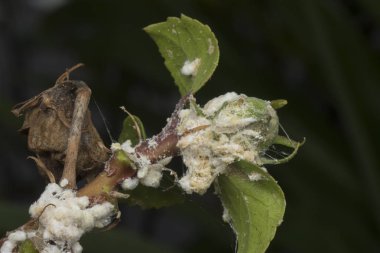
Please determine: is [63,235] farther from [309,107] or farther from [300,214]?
[309,107]

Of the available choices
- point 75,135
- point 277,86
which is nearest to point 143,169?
point 75,135

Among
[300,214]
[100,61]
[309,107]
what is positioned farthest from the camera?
[100,61]

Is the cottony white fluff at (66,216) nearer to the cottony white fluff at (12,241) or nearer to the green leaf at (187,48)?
the cottony white fluff at (12,241)

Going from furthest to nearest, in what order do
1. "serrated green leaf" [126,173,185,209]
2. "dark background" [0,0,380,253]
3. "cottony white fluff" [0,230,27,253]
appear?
"dark background" [0,0,380,253] < "serrated green leaf" [126,173,185,209] < "cottony white fluff" [0,230,27,253]

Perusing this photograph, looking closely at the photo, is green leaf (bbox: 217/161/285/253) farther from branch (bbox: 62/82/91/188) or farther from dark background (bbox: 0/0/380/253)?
dark background (bbox: 0/0/380/253)

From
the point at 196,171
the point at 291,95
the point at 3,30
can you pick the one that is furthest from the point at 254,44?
the point at 196,171

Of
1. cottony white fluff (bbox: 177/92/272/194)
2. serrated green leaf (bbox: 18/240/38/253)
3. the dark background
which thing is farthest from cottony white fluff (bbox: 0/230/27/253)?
the dark background
